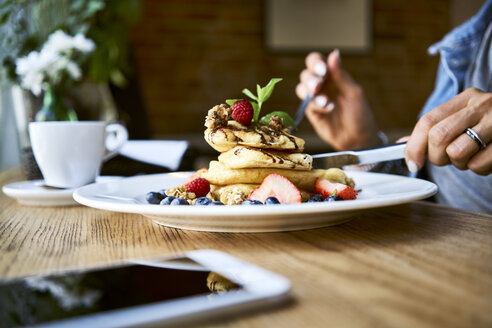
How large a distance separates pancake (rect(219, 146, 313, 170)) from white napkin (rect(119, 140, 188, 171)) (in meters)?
0.55

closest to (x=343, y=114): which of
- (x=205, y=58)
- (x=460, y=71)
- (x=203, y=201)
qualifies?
(x=460, y=71)

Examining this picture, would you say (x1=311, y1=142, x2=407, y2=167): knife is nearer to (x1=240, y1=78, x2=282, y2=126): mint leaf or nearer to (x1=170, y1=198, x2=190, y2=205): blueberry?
(x1=240, y1=78, x2=282, y2=126): mint leaf

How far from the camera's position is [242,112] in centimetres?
71

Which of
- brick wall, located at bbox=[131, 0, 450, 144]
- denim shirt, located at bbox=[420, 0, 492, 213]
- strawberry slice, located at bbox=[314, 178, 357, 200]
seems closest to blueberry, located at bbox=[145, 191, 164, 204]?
strawberry slice, located at bbox=[314, 178, 357, 200]

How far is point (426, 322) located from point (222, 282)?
0.46 feet

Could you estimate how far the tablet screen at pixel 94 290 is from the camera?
11.2 inches

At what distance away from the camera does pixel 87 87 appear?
1.96 meters

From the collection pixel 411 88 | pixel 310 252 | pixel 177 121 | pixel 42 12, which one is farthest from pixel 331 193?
pixel 411 88

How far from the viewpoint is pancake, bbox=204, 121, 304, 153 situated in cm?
67

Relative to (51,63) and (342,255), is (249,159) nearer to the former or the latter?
(342,255)

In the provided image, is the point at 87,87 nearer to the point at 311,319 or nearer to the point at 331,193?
the point at 331,193

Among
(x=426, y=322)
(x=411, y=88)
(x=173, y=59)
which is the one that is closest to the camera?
(x=426, y=322)

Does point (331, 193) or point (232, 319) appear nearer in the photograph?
point (232, 319)

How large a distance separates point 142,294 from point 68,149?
2.10ft
